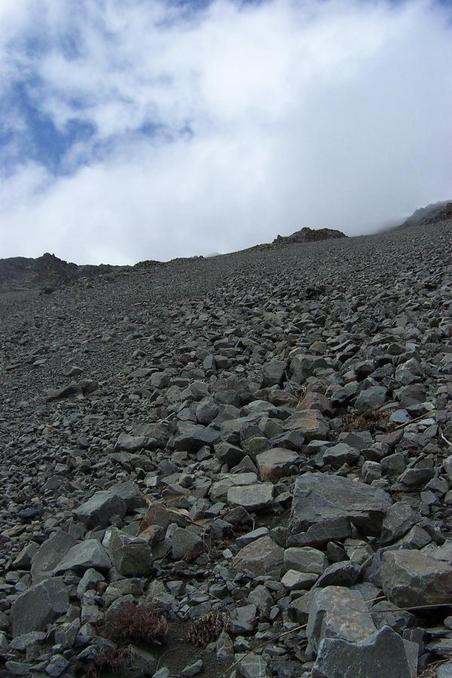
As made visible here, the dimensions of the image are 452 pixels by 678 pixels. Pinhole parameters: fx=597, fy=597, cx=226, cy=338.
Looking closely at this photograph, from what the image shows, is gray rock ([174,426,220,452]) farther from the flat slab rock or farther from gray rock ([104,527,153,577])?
gray rock ([104,527,153,577])

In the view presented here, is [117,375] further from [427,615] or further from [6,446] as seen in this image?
[427,615]

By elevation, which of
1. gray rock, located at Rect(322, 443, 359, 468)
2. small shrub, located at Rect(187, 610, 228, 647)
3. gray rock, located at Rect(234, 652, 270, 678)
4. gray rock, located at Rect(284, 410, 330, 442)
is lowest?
gray rock, located at Rect(234, 652, 270, 678)

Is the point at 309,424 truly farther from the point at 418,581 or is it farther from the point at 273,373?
the point at 418,581

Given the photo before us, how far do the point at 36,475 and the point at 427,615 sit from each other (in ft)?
14.4

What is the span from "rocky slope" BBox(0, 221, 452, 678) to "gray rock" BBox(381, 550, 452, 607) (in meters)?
0.01

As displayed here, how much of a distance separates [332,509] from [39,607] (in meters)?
1.98

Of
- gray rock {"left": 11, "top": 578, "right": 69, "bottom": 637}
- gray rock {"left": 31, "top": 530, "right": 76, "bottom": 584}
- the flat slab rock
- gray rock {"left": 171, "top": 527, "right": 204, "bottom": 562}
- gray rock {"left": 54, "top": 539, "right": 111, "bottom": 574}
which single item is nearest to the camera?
gray rock {"left": 11, "top": 578, "right": 69, "bottom": 637}

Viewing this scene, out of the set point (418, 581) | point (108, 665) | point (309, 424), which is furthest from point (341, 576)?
point (309, 424)

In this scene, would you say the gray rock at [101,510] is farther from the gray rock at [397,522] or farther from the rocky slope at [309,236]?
the rocky slope at [309,236]

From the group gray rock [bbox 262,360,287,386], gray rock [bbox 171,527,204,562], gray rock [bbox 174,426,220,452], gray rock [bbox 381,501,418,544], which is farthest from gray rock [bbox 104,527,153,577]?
gray rock [bbox 262,360,287,386]

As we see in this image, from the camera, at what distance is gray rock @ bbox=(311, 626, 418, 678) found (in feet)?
7.67

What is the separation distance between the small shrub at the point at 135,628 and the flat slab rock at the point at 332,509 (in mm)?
1034

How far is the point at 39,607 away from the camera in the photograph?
3652 mm

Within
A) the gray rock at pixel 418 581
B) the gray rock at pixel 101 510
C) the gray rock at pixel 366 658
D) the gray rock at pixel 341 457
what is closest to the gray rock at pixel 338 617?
the gray rock at pixel 418 581
